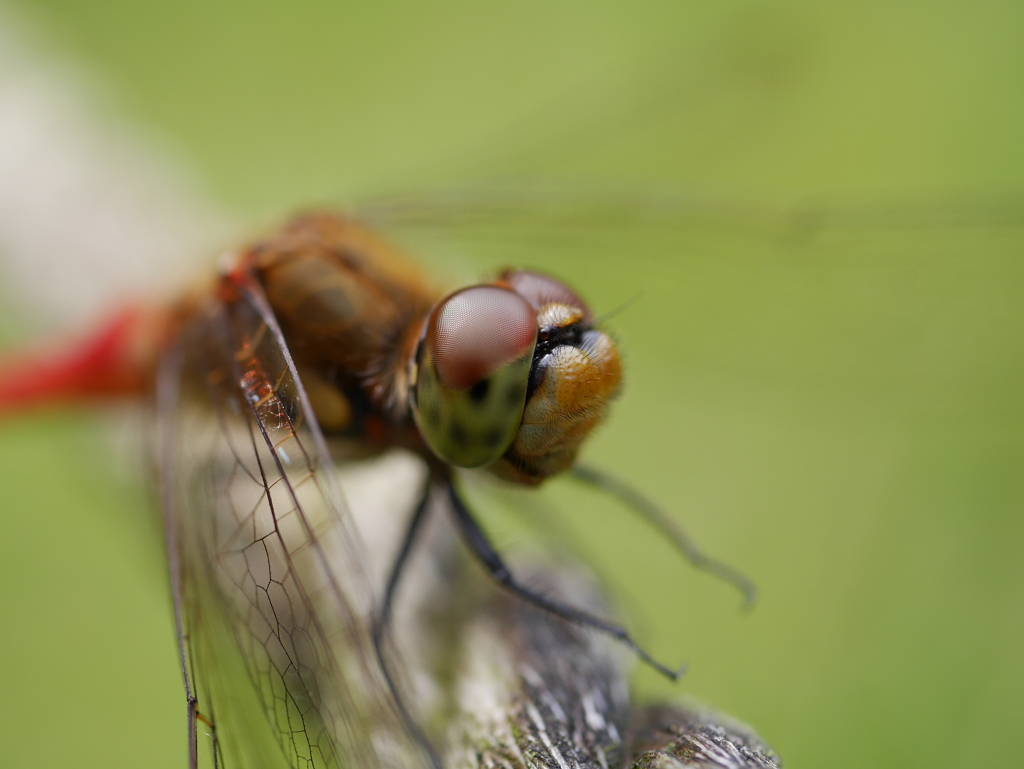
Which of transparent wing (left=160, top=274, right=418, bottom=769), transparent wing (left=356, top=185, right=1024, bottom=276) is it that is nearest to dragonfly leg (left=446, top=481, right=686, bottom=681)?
transparent wing (left=160, top=274, right=418, bottom=769)

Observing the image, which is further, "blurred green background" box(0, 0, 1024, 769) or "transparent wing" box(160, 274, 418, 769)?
"blurred green background" box(0, 0, 1024, 769)

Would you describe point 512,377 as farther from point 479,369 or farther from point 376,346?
point 376,346

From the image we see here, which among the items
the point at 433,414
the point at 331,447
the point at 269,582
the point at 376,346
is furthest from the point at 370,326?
the point at 269,582

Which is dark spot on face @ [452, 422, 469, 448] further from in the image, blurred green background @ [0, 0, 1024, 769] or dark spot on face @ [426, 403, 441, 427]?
blurred green background @ [0, 0, 1024, 769]

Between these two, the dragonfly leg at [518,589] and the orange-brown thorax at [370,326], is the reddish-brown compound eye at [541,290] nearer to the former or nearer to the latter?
the orange-brown thorax at [370,326]

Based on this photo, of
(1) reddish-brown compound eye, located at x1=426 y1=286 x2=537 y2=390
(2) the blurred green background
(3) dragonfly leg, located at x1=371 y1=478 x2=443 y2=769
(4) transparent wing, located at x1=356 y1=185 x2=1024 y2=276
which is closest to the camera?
(3) dragonfly leg, located at x1=371 y1=478 x2=443 y2=769

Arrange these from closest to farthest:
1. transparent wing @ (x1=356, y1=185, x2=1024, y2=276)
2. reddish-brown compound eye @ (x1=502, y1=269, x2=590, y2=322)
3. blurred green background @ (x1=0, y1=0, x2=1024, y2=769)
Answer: reddish-brown compound eye @ (x1=502, y1=269, x2=590, y2=322), blurred green background @ (x1=0, y1=0, x2=1024, y2=769), transparent wing @ (x1=356, y1=185, x2=1024, y2=276)

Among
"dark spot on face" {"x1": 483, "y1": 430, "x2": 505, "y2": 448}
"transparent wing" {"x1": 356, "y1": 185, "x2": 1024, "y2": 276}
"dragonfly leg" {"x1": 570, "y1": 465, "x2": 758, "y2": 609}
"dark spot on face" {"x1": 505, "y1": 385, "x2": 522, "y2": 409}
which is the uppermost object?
"transparent wing" {"x1": 356, "y1": 185, "x2": 1024, "y2": 276}

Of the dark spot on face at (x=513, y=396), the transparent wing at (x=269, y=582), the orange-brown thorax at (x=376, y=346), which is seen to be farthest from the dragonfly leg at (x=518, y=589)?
the dark spot on face at (x=513, y=396)
